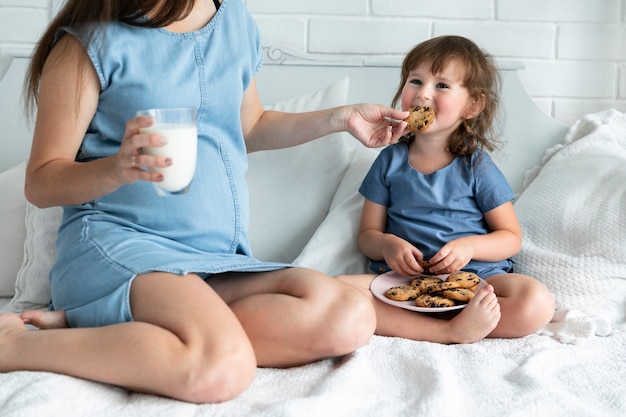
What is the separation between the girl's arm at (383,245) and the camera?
5.17 ft

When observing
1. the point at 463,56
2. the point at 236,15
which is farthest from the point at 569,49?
the point at 236,15

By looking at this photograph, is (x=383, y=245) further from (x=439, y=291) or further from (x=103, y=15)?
(x=103, y=15)

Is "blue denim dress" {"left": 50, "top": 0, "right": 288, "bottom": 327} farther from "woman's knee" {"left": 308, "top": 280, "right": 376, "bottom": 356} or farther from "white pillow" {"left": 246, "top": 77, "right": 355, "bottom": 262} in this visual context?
"white pillow" {"left": 246, "top": 77, "right": 355, "bottom": 262}

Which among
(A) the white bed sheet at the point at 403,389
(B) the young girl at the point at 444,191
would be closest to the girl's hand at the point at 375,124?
(B) the young girl at the point at 444,191

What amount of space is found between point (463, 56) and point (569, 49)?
0.61m

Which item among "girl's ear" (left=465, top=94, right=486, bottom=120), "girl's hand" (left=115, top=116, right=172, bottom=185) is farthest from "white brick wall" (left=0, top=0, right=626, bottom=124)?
"girl's hand" (left=115, top=116, right=172, bottom=185)

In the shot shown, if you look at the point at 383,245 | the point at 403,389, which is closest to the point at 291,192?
the point at 383,245

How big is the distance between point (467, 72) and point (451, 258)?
1.44 ft

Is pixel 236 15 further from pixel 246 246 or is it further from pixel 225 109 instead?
pixel 246 246

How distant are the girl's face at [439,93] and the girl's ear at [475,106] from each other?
0.04 metres

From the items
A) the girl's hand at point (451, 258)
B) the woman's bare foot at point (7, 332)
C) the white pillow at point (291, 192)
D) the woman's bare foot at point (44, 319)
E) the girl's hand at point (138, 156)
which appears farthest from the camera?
the white pillow at point (291, 192)

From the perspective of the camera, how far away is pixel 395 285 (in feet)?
5.19

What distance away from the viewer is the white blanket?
1025mm

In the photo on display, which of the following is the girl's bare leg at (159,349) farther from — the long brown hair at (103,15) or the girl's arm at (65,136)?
the long brown hair at (103,15)
